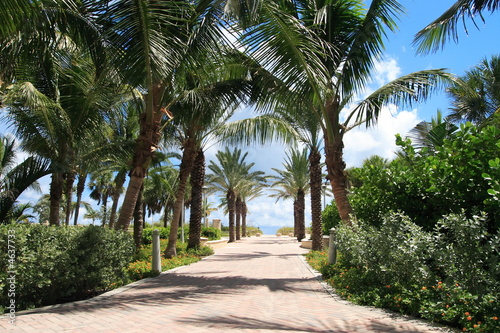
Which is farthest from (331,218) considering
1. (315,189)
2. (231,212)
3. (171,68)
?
(171,68)

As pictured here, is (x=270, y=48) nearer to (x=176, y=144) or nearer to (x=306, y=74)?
(x=306, y=74)

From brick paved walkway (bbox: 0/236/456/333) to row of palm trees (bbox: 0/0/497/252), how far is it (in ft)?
10.1

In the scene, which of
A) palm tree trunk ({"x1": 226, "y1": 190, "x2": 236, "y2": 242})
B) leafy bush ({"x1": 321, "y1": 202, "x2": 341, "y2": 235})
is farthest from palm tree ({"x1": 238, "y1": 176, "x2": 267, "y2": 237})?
leafy bush ({"x1": 321, "y1": 202, "x2": 341, "y2": 235})

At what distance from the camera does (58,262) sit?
6312mm

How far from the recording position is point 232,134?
16.0 metres

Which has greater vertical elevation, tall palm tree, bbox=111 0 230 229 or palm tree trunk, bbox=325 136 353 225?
tall palm tree, bbox=111 0 230 229

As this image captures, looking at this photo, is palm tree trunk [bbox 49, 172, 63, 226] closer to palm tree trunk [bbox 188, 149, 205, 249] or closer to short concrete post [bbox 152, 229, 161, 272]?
short concrete post [bbox 152, 229, 161, 272]

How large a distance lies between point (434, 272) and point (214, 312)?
3.41 m

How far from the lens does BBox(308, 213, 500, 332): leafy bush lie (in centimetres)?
437

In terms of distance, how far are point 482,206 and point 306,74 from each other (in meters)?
4.42

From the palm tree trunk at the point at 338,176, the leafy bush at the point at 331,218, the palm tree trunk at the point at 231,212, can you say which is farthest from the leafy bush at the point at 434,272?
the palm tree trunk at the point at 231,212

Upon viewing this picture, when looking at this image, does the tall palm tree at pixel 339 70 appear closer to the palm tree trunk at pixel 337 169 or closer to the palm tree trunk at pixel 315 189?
the palm tree trunk at pixel 337 169

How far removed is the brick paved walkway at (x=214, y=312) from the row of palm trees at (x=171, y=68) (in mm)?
3091

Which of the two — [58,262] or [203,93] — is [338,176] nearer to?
[203,93]
